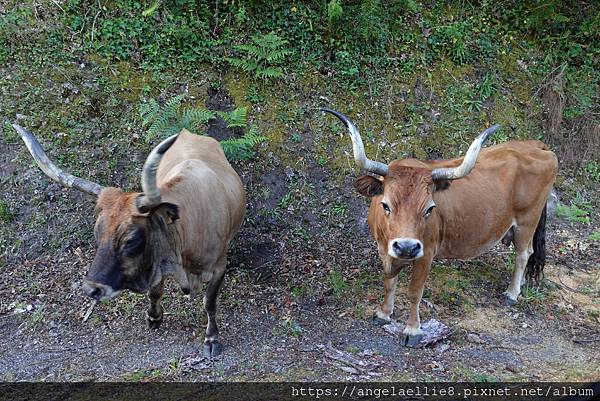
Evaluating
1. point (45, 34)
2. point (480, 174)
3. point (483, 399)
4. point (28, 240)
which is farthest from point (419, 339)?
point (45, 34)

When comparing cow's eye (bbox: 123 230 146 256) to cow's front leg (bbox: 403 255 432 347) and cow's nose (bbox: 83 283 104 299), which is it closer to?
cow's nose (bbox: 83 283 104 299)

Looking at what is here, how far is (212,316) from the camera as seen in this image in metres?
6.71

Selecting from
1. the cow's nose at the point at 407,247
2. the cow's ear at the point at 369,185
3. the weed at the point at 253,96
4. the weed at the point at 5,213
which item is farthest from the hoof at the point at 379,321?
the weed at the point at 5,213

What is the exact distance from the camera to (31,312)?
707 centimetres

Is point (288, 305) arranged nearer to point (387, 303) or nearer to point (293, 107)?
point (387, 303)

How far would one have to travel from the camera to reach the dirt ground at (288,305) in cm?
650

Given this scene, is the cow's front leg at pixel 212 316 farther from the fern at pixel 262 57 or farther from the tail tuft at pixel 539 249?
the tail tuft at pixel 539 249

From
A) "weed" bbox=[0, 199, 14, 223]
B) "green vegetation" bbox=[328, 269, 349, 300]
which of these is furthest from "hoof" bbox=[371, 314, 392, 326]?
"weed" bbox=[0, 199, 14, 223]

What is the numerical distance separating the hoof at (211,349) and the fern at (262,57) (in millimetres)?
4716

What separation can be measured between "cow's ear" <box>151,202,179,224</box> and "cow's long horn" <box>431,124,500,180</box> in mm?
2835

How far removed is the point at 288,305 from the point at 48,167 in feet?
11.2

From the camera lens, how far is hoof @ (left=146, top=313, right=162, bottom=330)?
6.87 meters

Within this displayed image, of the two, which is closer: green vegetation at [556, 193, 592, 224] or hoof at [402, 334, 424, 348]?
hoof at [402, 334, 424, 348]

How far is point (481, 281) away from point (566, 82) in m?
4.99
